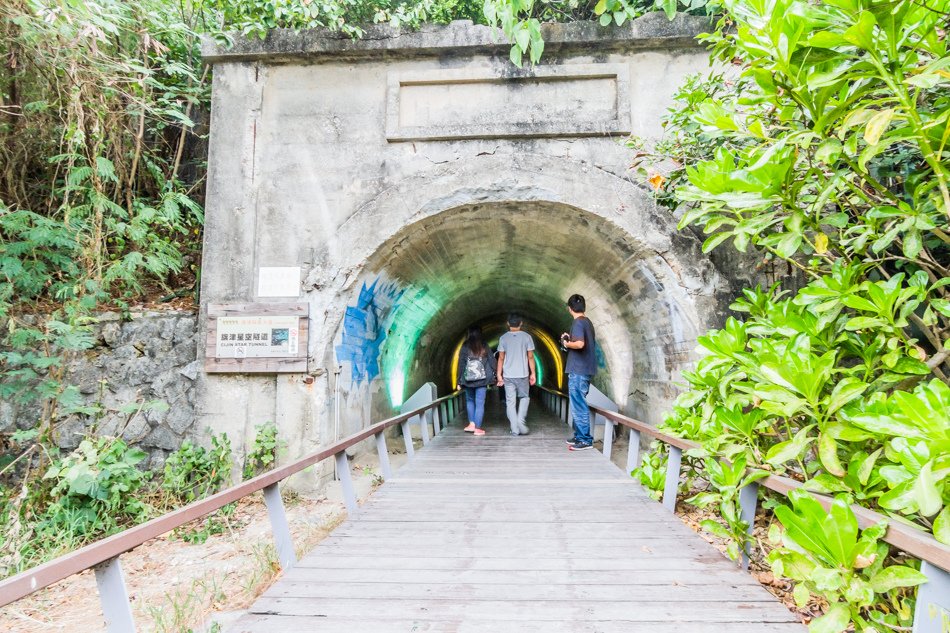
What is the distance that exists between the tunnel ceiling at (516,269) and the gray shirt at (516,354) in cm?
120

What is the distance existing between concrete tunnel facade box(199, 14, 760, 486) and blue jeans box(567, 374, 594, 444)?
83 cm

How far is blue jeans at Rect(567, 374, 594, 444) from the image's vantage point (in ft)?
18.4

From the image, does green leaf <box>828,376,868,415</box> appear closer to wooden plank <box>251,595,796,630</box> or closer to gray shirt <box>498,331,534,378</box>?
wooden plank <box>251,595,796,630</box>

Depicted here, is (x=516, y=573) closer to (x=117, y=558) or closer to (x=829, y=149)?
(x=117, y=558)

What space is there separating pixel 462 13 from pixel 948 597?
22.8 ft

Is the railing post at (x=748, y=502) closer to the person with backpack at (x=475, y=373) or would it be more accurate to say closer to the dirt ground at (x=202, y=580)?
the dirt ground at (x=202, y=580)

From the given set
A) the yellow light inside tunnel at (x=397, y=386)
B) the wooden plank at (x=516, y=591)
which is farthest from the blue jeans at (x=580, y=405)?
the wooden plank at (x=516, y=591)

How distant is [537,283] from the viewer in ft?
28.7

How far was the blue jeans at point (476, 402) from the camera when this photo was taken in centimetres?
746

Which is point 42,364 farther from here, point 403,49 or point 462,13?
point 462,13

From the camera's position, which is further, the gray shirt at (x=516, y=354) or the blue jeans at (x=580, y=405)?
the gray shirt at (x=516, y=354)

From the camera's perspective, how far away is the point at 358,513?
3.50 m

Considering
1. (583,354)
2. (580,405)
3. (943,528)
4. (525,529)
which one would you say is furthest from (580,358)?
(943,528)

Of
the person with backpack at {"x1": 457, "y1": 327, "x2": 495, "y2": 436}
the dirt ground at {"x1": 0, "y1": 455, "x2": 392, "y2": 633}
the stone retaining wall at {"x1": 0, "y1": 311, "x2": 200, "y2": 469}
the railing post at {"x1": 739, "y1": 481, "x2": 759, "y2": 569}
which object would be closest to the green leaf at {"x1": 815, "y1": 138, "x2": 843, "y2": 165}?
the railing post at {"x1": 739, "y1": 481, "x2": 759, "y2": 569}
